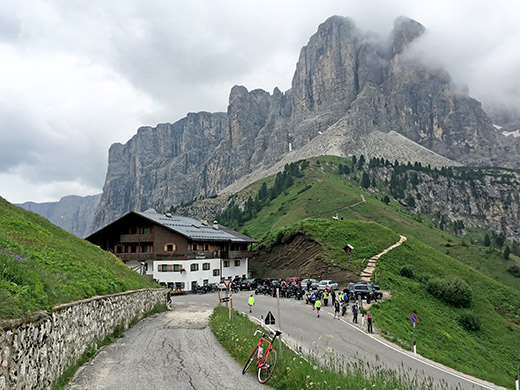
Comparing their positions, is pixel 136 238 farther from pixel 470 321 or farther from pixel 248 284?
pixel 470 321

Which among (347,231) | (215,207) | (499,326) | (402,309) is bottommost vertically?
(499,326)

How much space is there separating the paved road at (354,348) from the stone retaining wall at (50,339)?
9321 mm

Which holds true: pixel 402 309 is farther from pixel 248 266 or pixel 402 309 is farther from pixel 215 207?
pixel 215 207

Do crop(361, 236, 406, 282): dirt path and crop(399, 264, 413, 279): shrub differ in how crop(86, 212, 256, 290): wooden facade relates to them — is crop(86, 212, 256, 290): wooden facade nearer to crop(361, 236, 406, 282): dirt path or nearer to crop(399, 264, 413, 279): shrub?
crop(361, 236, 406, 282): dirt path

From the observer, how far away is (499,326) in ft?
152

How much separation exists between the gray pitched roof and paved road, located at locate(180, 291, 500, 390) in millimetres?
29906

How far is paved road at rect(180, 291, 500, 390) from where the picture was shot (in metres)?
19.3

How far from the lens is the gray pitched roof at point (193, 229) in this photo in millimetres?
60816

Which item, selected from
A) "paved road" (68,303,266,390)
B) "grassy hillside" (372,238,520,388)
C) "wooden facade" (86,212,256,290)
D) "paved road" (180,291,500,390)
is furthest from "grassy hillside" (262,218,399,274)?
"paved road" (68,303,266,390)

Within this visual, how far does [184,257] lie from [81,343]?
150 feet

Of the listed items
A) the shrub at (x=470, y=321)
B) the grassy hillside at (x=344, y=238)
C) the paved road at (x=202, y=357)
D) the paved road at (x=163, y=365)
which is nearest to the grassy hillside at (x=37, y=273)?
the paved road at (x=163, y=365)

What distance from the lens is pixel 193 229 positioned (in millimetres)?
66062

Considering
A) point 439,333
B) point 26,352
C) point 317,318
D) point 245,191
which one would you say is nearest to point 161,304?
point 317,318

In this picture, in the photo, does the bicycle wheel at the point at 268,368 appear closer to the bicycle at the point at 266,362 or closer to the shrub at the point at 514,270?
the bicycle at the point at 266,362
